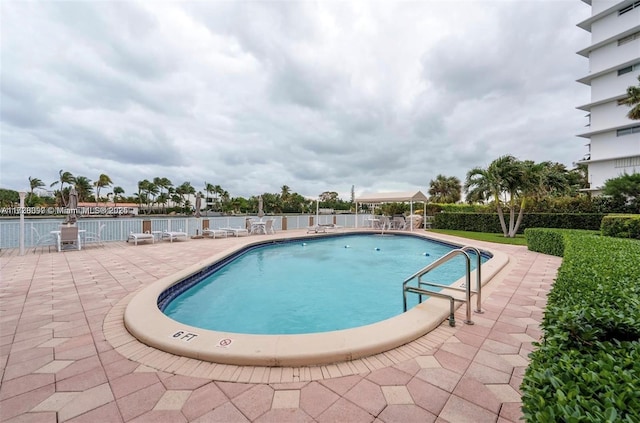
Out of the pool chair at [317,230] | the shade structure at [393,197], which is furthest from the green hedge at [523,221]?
the pool chair at [317,230]

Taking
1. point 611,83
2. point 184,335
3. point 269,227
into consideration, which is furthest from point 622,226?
point 611,83

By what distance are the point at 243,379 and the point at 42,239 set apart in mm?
11262

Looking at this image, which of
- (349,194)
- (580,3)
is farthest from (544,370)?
(349,194)

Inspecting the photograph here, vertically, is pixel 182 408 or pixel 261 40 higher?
pixel 261 40

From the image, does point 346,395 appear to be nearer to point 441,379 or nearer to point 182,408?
point 441,379

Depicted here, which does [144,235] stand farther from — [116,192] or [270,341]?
[116,192]

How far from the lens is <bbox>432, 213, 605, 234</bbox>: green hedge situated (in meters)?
13.1

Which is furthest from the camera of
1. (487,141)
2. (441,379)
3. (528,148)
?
(528,148)

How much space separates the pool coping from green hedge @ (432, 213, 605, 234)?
48.1 feet

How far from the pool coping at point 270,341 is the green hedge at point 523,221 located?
14666mm

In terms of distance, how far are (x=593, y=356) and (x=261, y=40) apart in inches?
455

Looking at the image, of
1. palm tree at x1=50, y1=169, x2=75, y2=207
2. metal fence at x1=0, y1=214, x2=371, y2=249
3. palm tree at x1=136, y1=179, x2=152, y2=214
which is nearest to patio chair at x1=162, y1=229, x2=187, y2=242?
metal fence at x1=0, y1=214, x2=371, y2=249

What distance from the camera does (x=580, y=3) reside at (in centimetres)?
2512

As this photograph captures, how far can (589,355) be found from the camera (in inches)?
48.0
